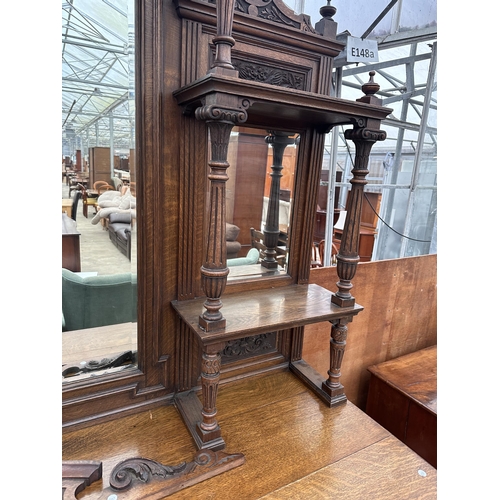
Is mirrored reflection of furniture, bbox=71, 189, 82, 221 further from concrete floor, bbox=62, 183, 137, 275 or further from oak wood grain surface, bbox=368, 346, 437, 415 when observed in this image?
oak wood grain surface, bbox=368, 346, 437, 415

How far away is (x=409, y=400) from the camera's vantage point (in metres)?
1.76

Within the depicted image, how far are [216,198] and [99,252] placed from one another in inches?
16.7

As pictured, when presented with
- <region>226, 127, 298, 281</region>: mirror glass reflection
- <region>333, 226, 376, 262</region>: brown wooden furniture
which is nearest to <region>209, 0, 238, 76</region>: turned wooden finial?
<region>226, 127, 298, 281</region>: mirror glass reflection

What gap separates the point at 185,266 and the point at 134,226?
7.4 inches

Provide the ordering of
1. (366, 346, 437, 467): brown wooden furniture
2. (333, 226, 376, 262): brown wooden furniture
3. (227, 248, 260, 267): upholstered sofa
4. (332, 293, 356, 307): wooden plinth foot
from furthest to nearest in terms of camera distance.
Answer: (333, 226, 376, 262): brown wooden furniture, (366, 346, 437, 467): brown wooden furniture, (227, 248, 260, 267): upholstered sofa, (332, 293, 356, 307): wooden plinth foot

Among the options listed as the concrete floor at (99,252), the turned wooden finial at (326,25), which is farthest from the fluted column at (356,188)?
the concrete floor at (99,252)

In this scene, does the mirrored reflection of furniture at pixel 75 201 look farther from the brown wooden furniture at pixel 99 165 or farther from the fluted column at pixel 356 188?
the fluted column at pixel 356 188

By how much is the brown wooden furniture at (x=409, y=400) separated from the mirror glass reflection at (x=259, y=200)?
0.98 m

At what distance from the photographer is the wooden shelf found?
958 millimetres

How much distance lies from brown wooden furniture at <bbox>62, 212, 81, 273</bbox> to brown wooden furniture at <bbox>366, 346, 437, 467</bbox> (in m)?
1.56

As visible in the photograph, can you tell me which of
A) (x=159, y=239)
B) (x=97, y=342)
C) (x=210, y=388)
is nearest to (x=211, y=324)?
(x=210, y=388)

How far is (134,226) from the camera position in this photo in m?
1.04

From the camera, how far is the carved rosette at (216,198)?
31.6 inches

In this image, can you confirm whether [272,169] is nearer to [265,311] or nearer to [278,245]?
[278,245]
